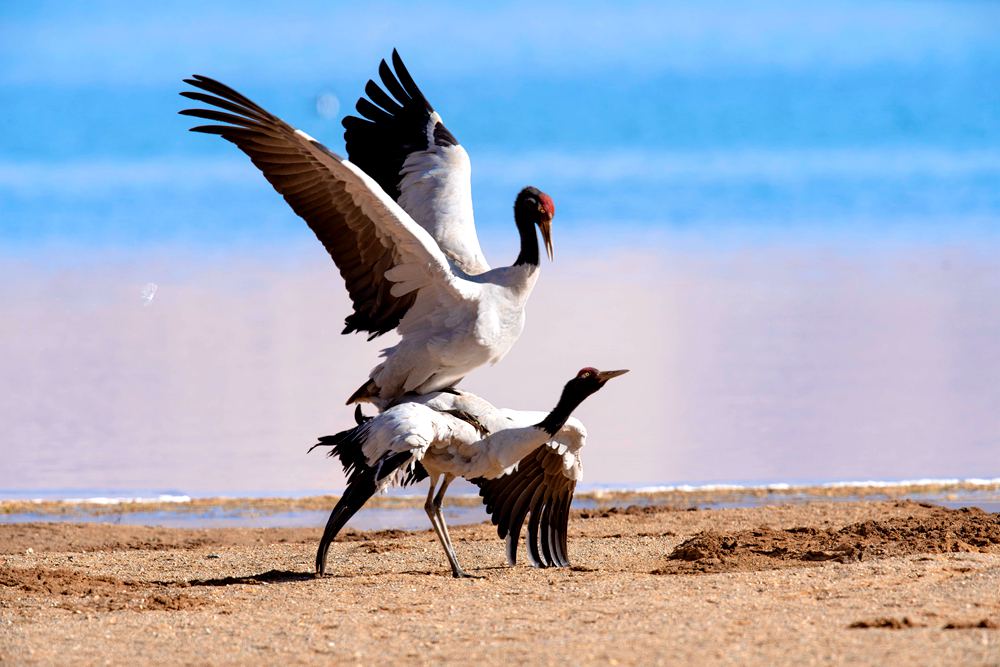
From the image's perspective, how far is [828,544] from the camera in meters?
9.28

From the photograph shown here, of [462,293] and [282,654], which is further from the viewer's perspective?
[462,293]

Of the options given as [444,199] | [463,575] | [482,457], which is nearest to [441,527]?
[463,575]

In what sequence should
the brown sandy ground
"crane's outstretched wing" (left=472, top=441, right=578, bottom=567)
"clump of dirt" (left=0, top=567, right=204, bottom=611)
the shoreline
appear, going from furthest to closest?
the shoreline, "crane's outstretched wing" (left=472, top=441, right=578, bottom=567), "clump of dirt" (left=0, top=567, right=204, bottom=611), the brown sandy ground

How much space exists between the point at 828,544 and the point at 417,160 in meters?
4.75

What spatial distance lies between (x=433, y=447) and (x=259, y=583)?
1.48 metres

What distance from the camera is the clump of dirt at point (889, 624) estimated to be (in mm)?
6074

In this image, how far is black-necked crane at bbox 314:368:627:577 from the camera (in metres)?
8.55

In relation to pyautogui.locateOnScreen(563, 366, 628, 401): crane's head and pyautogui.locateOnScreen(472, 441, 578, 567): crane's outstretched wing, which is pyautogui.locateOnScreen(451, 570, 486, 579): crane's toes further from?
pyautogui.locateOnScreen(563, 366, 628, 401): crane's head

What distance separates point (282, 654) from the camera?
5.96 m

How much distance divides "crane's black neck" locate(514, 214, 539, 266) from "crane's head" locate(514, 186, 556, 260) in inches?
0.4

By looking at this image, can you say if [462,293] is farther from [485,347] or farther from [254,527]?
[254,527]

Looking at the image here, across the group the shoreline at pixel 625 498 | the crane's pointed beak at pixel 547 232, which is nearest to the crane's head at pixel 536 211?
the crane's pointed beak at pixel 547 232

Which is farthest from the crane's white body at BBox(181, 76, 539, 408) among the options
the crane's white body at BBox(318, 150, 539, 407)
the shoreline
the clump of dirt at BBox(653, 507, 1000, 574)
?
the shoreline

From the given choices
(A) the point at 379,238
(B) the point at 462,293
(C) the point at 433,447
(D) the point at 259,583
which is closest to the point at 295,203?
(A) the point at 379,238
